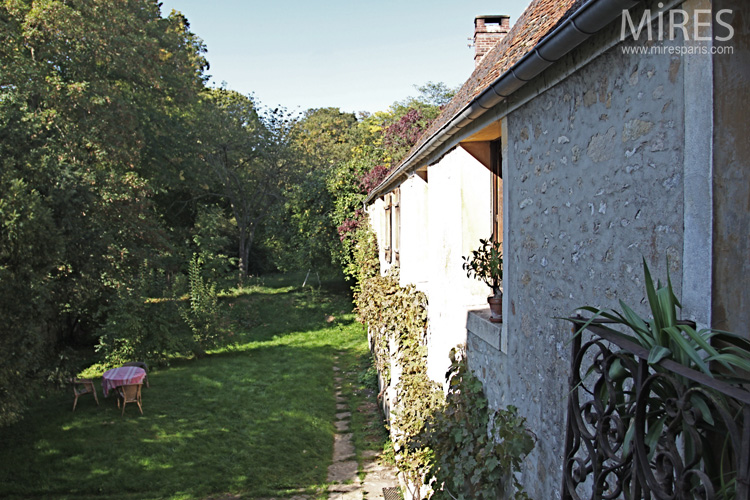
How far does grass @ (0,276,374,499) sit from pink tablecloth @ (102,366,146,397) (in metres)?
0.61

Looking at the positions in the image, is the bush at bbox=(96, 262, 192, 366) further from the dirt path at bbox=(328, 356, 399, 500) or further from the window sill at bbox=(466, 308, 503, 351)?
the window sill at bbox=(466, 308, 503, 351)

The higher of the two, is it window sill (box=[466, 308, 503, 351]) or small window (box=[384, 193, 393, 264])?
small window (box=[384, 193, 393, 264])

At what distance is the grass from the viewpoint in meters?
8.18

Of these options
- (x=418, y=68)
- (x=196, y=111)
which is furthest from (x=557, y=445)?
(x=418, y=68)

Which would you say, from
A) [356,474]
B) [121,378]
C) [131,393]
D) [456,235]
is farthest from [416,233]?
[131,393]

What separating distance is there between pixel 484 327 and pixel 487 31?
A: 742 centimetres

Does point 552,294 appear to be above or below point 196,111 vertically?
below

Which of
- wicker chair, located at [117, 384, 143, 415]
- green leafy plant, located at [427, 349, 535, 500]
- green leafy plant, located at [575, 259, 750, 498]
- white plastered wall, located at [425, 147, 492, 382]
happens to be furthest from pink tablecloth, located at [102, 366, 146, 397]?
green leafy plant, located at [575, 259, 750, 498]

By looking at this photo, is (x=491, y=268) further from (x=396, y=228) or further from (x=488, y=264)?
(x=396, y=228)

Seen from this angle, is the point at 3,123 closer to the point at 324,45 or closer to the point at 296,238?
the point at 324,45

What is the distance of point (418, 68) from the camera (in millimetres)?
30453

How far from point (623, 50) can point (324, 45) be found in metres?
16.9

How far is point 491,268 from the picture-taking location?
4492mm

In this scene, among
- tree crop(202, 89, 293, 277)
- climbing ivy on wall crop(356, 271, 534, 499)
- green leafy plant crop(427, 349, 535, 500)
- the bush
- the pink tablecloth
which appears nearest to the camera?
green leafy plant crop(427, 349, 535, 500)
